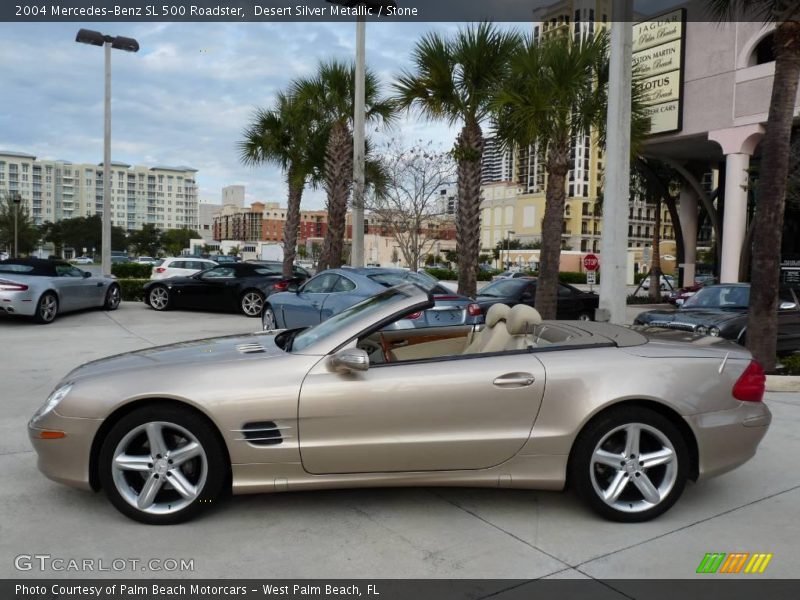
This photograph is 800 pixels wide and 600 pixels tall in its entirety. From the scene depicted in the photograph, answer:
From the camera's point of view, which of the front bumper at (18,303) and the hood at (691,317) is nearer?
the hood at (691,317)

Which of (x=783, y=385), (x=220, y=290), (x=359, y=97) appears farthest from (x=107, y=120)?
(x=783, y=385)

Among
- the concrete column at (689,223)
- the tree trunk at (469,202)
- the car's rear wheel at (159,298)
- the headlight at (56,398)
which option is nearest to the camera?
the headlight at (56,398)

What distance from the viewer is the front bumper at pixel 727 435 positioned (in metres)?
3.80

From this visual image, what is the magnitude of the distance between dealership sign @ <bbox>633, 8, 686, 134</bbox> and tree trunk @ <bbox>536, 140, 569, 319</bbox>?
35.8ft

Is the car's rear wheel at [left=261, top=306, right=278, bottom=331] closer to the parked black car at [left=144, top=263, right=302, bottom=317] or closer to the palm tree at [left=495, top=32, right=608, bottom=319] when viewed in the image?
the parked black car at [left=144, top=263, right=302, bottom=317]

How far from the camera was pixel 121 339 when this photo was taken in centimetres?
1169

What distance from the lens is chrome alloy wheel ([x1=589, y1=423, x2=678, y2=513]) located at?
147 inches

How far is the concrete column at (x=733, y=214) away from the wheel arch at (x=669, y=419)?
20.2 meters

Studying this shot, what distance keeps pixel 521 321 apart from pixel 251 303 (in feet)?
43.4

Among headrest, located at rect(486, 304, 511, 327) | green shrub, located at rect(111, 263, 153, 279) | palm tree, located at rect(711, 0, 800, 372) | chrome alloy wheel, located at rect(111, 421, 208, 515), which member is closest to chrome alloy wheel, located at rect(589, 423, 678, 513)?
headrest, located at rect(486, 304, 511, 327)

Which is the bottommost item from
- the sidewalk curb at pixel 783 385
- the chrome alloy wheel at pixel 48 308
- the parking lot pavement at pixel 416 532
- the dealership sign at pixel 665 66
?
the parking lot pavement at pixel 416 532

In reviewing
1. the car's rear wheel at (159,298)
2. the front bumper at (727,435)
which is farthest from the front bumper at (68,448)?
the car's rear wheel at (159,298)

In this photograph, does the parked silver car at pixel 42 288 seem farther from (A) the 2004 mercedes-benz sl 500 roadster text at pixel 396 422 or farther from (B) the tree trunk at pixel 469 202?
(A) the 2004 mercedes-benz sl 500 roadster text at pixel 396 422
